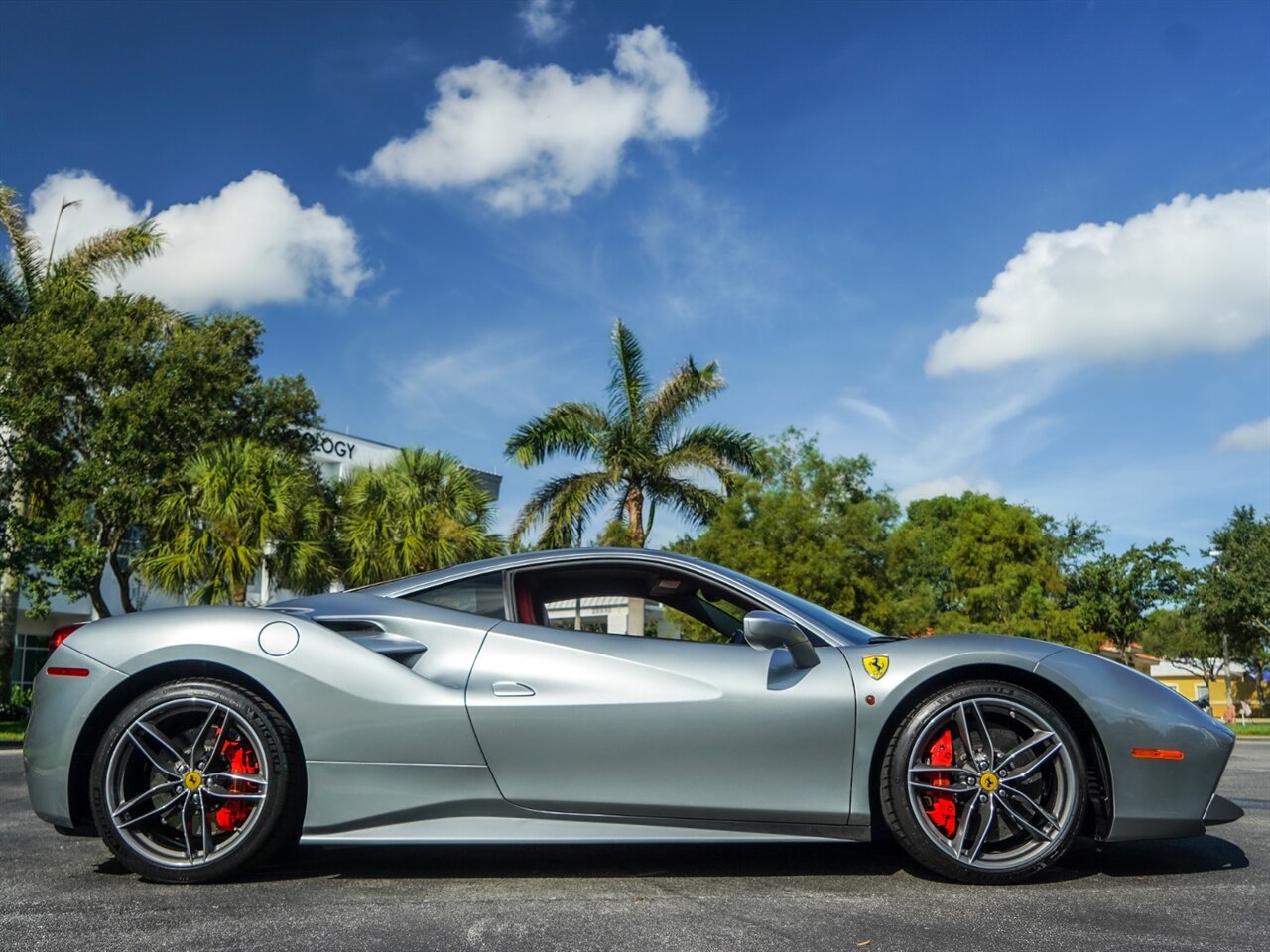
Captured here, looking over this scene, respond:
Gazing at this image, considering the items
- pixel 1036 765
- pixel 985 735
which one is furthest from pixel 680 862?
pixel 1036 765

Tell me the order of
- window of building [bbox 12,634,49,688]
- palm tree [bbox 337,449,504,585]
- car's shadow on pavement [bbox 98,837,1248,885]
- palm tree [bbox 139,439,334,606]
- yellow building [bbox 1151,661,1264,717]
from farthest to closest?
yellow building [bbox 1151,661,1264,717] → window of building [bbox 12,634,49,688] → palm tree [bbox 337,449,504,585] → palm tree [bbox 139,439,334,606] → car's shadow on pavement [bbox 98,837,1248,885]

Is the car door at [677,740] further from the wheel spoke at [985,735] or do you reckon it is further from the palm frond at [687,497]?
the palm frond at [687,497]

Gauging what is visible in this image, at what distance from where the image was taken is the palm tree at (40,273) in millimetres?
23172

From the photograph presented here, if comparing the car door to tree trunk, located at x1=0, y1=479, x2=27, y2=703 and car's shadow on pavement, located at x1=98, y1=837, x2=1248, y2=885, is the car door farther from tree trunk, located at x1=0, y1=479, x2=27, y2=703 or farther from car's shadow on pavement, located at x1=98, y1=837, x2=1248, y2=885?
tree trunk, located at x1=0, y1=479, x2=27, y2=703

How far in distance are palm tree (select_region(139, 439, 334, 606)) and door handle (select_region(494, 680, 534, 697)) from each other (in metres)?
17.2

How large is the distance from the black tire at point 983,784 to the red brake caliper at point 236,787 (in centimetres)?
213

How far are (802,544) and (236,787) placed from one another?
21.8 m

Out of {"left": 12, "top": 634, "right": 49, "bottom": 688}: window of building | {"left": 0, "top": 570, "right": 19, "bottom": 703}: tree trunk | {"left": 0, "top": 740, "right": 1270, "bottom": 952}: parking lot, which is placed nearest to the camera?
{"left": 0, "top": 740, "right": 1270, "bottom": 952}: parking lot

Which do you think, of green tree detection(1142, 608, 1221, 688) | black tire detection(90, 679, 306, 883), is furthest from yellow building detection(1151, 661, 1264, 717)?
black tire detection(90, 679, 306, 883)

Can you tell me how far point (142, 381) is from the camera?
22609mm

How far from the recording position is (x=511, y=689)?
145 inches

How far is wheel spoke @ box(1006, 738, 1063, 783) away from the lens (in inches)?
141

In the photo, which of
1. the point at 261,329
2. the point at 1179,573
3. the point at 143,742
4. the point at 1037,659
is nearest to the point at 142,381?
the point at 261,329

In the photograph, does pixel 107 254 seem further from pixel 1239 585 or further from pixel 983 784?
pixel 1239 585
